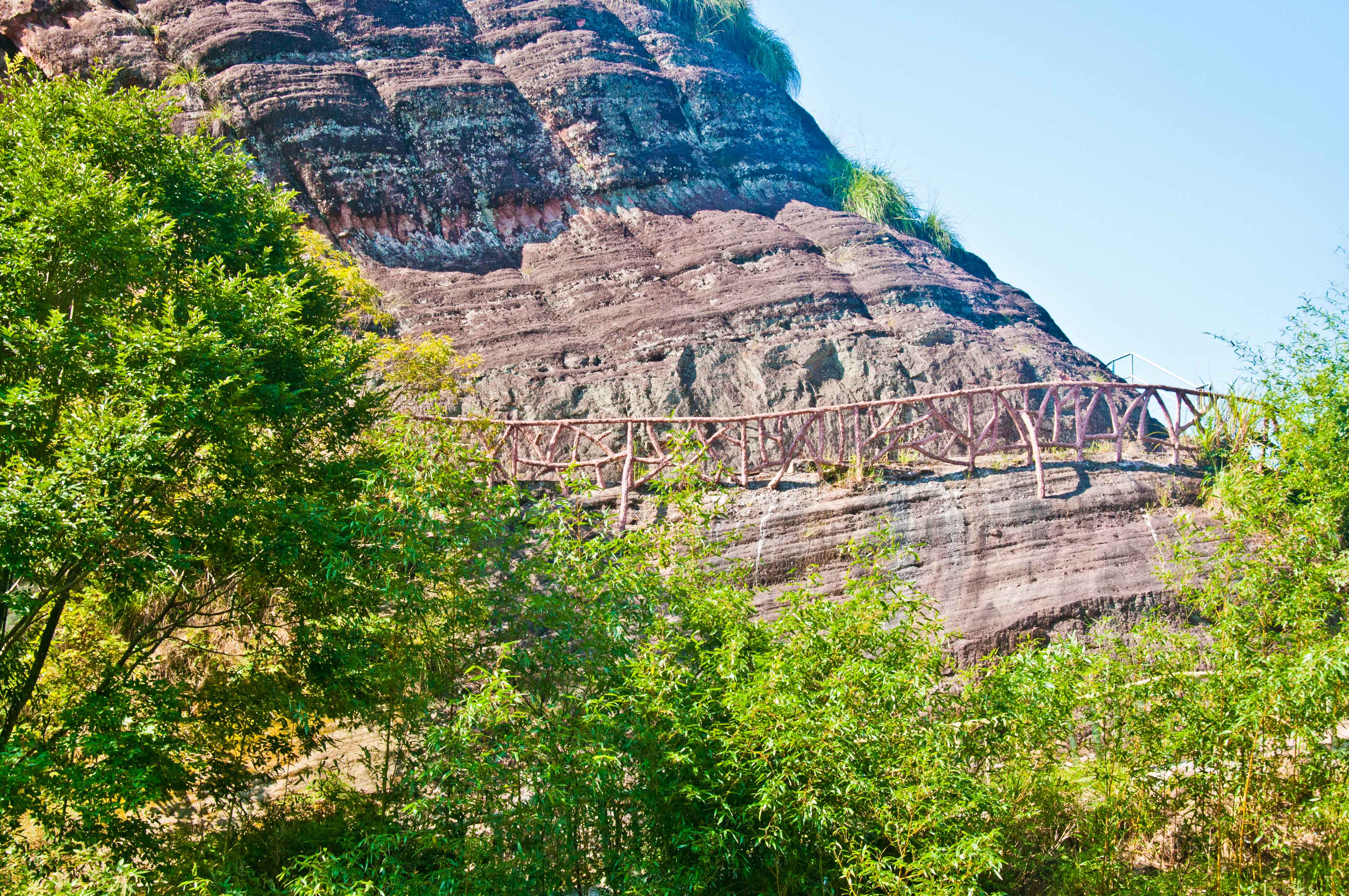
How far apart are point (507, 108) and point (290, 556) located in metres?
13.7

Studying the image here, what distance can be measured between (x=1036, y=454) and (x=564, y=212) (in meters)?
10.2

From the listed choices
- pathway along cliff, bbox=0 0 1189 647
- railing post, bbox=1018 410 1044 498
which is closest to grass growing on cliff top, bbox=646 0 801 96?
pathway along cliff, bbox=0 0 1189 647

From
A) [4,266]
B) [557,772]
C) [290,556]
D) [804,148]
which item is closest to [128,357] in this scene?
[4,266]

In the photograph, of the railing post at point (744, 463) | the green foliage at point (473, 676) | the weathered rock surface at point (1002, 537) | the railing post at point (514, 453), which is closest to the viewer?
the green foliage at point (473, 676)

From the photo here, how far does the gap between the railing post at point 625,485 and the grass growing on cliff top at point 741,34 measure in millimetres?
13597

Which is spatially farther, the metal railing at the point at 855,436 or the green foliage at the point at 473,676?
the metal railing at the point at 855,436

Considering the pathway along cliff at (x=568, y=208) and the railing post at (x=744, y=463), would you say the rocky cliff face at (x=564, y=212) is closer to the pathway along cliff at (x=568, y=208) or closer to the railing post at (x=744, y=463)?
the pathway along cliff at (x=568, y=208)

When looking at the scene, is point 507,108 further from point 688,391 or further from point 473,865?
point 473,865

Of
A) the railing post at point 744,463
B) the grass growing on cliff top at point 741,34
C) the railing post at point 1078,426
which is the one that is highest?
the grass growing on cliff top at point 741,34

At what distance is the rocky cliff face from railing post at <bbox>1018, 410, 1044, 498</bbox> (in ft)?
10.0

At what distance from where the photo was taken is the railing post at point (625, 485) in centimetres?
1245

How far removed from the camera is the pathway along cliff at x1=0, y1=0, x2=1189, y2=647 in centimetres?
1565

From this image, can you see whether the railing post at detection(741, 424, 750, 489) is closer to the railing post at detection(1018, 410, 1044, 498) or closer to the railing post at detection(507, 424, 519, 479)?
the railing post at detection(507, 424, 519, 479)

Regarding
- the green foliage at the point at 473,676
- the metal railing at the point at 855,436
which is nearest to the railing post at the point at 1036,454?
the metal railing at the point at 855,436
